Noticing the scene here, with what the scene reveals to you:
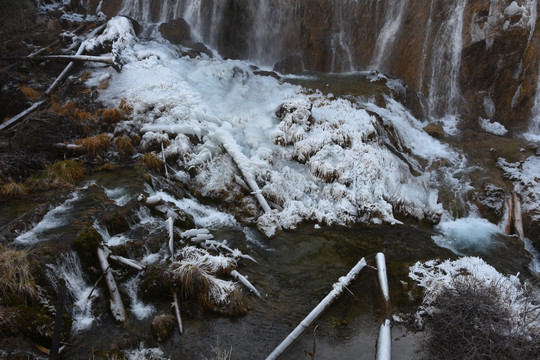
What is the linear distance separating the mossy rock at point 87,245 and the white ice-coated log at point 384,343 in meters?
4.59

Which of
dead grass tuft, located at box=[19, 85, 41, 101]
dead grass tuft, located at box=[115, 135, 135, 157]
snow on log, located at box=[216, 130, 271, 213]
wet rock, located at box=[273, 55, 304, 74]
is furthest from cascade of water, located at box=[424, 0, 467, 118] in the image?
dead grass tuft, located at box=[19, 85, 41, 101]

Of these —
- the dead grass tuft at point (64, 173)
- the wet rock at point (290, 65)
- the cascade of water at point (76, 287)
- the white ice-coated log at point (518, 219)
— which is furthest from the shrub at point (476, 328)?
the wet rock at point (290, 65)

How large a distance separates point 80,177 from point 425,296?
769 centimetres

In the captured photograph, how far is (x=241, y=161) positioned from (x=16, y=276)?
17.1 feet

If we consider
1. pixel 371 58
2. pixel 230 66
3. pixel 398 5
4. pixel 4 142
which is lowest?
pixel 4 142

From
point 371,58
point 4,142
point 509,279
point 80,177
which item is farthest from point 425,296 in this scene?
point 371,58

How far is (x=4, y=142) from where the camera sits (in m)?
8.09

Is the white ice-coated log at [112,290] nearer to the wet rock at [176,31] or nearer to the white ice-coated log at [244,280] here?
the white ice-coated log at [244,280]

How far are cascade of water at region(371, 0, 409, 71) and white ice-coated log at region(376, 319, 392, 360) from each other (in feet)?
36.3

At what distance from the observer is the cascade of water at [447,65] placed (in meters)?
11.5

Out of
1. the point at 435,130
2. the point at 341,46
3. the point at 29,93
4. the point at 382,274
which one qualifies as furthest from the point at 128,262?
the point at 341,46

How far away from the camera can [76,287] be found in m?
4.98

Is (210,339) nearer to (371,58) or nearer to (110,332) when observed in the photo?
(110,332)

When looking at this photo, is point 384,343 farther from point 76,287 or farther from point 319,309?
point 76,287
